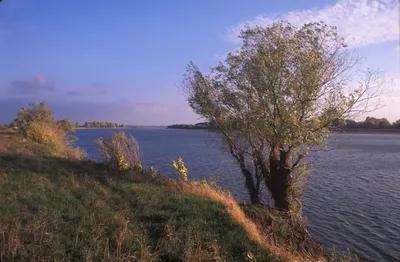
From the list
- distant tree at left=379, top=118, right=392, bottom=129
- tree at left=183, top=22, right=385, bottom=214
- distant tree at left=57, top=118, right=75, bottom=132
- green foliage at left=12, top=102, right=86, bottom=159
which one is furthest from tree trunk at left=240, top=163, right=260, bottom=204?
distant tree at left=379, top=118, right=392, bottom=129

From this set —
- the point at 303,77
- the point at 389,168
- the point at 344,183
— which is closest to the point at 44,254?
the point at 303,77

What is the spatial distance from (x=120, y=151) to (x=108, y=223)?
10.1 meters

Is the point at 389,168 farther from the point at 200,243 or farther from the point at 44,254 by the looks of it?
the point at 44,254

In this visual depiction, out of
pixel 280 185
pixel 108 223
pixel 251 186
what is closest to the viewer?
pixel 108 223

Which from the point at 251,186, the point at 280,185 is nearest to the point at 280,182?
the point at 280,185

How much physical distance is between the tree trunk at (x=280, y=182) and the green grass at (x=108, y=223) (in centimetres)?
411

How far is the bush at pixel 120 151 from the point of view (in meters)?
17.3

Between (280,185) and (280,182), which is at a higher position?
(280,182)

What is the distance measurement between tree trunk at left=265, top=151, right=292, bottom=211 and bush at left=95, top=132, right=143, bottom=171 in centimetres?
621

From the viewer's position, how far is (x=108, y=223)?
839 centimetres

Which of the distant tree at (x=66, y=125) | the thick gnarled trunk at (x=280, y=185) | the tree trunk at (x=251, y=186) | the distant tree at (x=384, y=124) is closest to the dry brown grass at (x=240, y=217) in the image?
the thick gnarled trunk at (x=280, y=185)

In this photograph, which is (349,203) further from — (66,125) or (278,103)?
(66,125)

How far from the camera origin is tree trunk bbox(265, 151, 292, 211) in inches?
560

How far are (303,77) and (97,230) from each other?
9.11m
